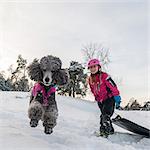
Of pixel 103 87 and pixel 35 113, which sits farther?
pixel 103 87

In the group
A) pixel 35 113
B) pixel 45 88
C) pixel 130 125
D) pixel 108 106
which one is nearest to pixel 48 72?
pixel 45 88

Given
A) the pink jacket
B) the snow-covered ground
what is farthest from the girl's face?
the snow-covered ground

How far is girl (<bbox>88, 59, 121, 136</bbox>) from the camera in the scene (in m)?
6.23

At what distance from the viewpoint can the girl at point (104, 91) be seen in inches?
245

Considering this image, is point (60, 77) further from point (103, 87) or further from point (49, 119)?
point (103, 87)

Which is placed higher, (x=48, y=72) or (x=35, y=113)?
(x=48, y=72)

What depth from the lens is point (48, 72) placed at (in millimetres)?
5492

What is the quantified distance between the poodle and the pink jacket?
82cm

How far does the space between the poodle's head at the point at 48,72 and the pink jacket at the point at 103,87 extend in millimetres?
846

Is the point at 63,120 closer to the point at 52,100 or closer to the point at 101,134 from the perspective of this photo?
the point at 101,134

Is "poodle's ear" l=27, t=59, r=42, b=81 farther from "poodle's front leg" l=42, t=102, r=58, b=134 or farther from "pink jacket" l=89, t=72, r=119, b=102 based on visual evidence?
"pink jacket" l=89, t=72, r=119, b=102

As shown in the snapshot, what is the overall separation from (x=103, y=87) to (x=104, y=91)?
82 millimetres

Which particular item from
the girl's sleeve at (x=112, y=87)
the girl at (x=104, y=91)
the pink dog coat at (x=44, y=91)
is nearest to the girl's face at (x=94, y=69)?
the girl at (x=104, y=91)

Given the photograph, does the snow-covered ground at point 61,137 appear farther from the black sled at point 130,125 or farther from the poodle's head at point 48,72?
the poodle's head at point 48,72
